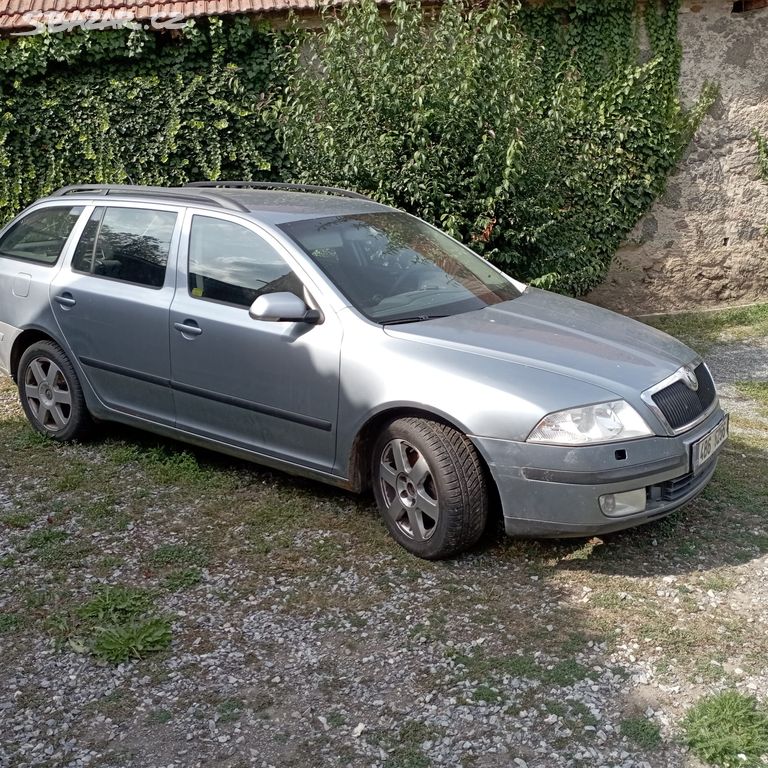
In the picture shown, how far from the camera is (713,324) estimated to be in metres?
10.7

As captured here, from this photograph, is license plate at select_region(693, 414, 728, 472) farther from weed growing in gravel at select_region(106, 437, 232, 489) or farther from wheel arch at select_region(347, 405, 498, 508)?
weed growing in gravel at select_region(106, 437, 232, 489)

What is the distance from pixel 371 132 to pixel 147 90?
11.0 feet

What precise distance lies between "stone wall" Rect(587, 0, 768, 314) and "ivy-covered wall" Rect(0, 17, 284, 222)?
4611 millimetres

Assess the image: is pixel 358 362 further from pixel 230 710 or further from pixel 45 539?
pixel 45 539

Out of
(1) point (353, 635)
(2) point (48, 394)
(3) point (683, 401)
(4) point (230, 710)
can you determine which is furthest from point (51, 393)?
(3) point (683, 401)

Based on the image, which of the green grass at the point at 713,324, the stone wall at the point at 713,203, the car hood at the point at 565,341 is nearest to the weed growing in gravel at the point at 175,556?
the car hood at the point at 565,341

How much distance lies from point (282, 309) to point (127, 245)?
1581mm

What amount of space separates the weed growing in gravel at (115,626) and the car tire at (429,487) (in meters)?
1.22

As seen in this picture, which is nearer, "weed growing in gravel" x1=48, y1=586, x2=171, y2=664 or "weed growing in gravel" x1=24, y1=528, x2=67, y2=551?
"weed growing in gravel" x1=48, y1=586, x2=171, y2=664

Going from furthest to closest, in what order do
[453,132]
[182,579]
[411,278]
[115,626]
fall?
1. [453,132]
2. [411,278]
3. [182,579]
4. [115,626]

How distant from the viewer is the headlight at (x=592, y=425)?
411cm

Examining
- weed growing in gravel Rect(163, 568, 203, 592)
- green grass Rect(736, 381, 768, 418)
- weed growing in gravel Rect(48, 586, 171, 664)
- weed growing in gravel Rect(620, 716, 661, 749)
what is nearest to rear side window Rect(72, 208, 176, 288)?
weed growing in gravel Rect(163, 568, 203, 592)

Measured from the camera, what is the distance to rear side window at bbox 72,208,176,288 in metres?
5.49

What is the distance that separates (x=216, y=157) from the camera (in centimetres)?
1053
